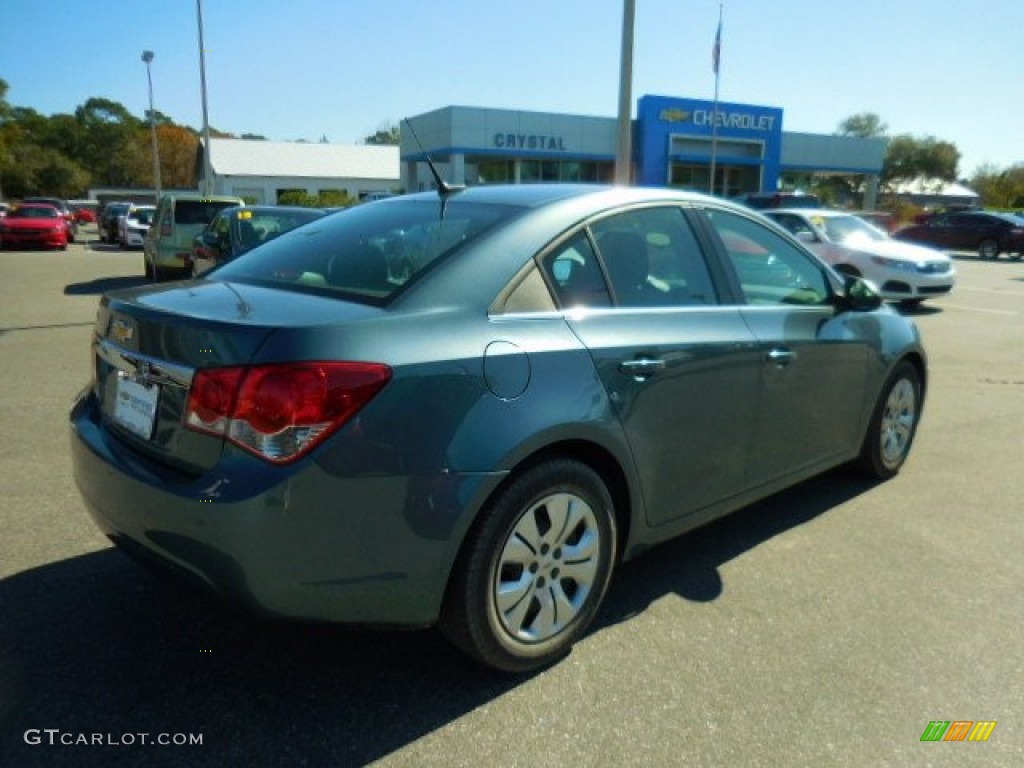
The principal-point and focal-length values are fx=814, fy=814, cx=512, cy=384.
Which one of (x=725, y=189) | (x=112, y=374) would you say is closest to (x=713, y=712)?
(x=112, y=374)

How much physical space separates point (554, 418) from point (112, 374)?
151 cm

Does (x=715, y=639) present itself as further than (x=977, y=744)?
Yes

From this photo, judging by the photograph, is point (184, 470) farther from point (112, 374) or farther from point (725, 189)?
point (725, 189)

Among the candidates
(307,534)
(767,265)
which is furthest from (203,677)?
(767,265)

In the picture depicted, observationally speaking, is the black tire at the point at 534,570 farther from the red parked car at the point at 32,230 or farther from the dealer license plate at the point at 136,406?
the red parked car at the point at 32,230

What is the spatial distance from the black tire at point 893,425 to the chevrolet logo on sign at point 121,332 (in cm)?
375

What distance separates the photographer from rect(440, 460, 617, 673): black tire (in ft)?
8.25

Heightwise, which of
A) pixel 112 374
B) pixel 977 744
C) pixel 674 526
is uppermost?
pixel 112 374

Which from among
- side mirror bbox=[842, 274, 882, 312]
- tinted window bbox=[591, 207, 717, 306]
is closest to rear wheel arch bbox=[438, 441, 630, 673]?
tinted window bbox=[591, 207, 717, 306]

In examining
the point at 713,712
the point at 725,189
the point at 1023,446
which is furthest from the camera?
the point at 725,189

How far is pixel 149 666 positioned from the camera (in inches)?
107

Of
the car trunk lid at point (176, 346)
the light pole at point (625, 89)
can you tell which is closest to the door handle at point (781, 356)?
the car trunk lid at point (176, 346)

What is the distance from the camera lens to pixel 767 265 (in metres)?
3.90

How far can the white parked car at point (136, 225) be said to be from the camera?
27719 millimetres
